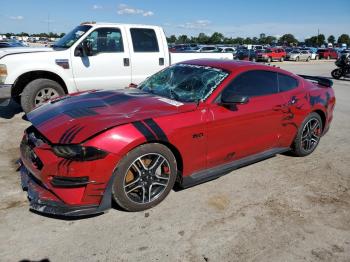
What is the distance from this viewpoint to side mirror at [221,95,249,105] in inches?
152

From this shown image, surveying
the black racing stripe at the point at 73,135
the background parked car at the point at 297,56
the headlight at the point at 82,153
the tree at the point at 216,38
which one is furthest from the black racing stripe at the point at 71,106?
the tree at the point at 216,38

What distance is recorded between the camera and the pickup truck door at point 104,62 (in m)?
7.28

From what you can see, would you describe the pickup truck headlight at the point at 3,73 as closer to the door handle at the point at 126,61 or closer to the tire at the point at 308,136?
the door handle at the point at 126,61

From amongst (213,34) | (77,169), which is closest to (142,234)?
(77,169)

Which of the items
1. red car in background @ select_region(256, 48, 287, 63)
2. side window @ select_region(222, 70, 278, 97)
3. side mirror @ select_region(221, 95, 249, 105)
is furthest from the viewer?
red car in background @ select_region(256, 48, 287, 63)

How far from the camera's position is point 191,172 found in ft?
12.6

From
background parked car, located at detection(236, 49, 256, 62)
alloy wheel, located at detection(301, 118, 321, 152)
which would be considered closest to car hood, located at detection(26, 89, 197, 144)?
alloy wheel, located at detection(301, 118, 321, 152)

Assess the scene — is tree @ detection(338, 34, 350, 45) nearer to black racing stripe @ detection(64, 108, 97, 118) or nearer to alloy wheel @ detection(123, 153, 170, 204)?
alloy wheel @ detection(123, 153, 170, 204)

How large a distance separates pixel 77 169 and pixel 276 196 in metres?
2.38

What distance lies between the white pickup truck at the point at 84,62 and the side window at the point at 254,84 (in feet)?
12.9

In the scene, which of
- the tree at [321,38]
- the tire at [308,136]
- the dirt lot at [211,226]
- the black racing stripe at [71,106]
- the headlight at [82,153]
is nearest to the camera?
the dirt lot at [211,226]

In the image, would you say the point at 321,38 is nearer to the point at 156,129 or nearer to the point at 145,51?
the point at 145,51

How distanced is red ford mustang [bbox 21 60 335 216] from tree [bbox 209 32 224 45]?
10712 centimetres

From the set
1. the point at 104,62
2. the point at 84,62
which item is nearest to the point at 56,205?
the point at 84,62
